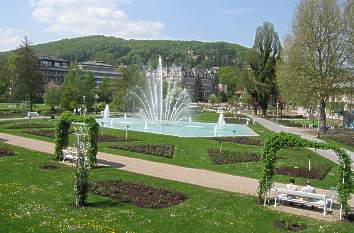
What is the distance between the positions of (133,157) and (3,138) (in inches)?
473

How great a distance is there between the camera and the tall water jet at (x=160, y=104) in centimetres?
5376

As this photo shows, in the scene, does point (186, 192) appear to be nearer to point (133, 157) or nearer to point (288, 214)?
point (288, 214)

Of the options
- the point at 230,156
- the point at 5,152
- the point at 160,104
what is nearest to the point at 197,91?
the point at 160,104

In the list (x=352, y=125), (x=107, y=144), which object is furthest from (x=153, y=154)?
(x=352, y=125)

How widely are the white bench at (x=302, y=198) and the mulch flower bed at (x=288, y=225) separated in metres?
1.84

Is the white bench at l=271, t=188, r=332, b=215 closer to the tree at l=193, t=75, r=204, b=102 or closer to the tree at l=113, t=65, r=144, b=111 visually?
the tree at l=113, t=65, r=144, b=111

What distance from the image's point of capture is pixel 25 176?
19.0m

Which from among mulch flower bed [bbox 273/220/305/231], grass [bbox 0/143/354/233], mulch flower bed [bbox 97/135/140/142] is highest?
mulch flower bed [bbox 97/135/140/142]

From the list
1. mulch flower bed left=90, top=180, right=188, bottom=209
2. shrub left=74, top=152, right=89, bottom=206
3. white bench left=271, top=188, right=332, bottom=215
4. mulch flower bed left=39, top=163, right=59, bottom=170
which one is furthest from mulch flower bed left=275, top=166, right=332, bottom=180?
shrub left=74, top=152, right=89, bottom=206

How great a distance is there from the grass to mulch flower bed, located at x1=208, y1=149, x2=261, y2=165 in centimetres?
712

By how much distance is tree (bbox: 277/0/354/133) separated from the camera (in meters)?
46.5

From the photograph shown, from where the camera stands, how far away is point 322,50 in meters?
47.0

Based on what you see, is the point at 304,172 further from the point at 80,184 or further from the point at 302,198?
the point at 80,184

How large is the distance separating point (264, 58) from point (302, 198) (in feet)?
208
